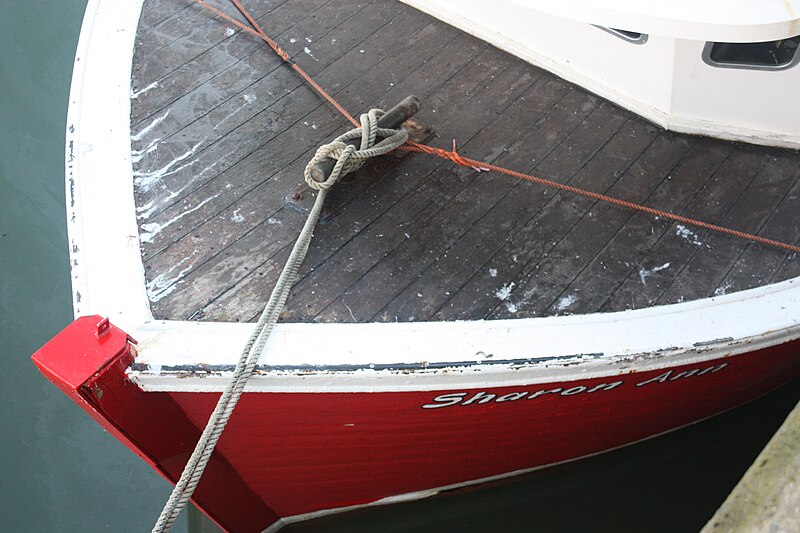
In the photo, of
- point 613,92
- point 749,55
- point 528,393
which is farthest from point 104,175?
point 749,55

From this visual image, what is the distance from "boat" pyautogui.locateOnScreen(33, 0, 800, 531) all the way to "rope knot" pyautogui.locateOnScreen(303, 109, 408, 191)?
0.48ft

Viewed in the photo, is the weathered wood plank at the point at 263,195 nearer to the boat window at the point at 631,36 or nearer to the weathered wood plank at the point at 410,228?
the weathered wood plank at the point at 410,228

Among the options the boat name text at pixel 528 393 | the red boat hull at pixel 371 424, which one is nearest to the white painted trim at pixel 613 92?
the red boat hull at pixel 371 424

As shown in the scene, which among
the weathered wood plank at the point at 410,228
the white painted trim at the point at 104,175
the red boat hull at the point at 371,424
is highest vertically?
the white painted trim at the point at 104,175

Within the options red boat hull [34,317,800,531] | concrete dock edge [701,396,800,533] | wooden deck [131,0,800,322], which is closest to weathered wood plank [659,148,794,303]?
wooden deck [131,0,800,322]

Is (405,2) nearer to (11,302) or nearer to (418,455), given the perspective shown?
(418,455)

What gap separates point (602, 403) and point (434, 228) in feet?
3.16

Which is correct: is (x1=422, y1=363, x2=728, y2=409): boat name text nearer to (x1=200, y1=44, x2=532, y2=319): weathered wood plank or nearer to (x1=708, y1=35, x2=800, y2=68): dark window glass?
(x1=200, y1=44, x2=532, y2=319): weathered wood plank

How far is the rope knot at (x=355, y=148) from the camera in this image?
9.65ft

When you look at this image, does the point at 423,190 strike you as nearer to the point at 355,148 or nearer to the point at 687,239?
A: the point at 355,148

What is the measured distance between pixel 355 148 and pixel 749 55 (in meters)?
1.66

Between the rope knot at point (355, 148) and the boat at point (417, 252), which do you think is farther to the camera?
the rope knot at point (355, 148)

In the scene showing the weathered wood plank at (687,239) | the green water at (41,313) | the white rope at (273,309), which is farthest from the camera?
the green water at (41,313)

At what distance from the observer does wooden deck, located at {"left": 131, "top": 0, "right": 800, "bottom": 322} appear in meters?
2.81
